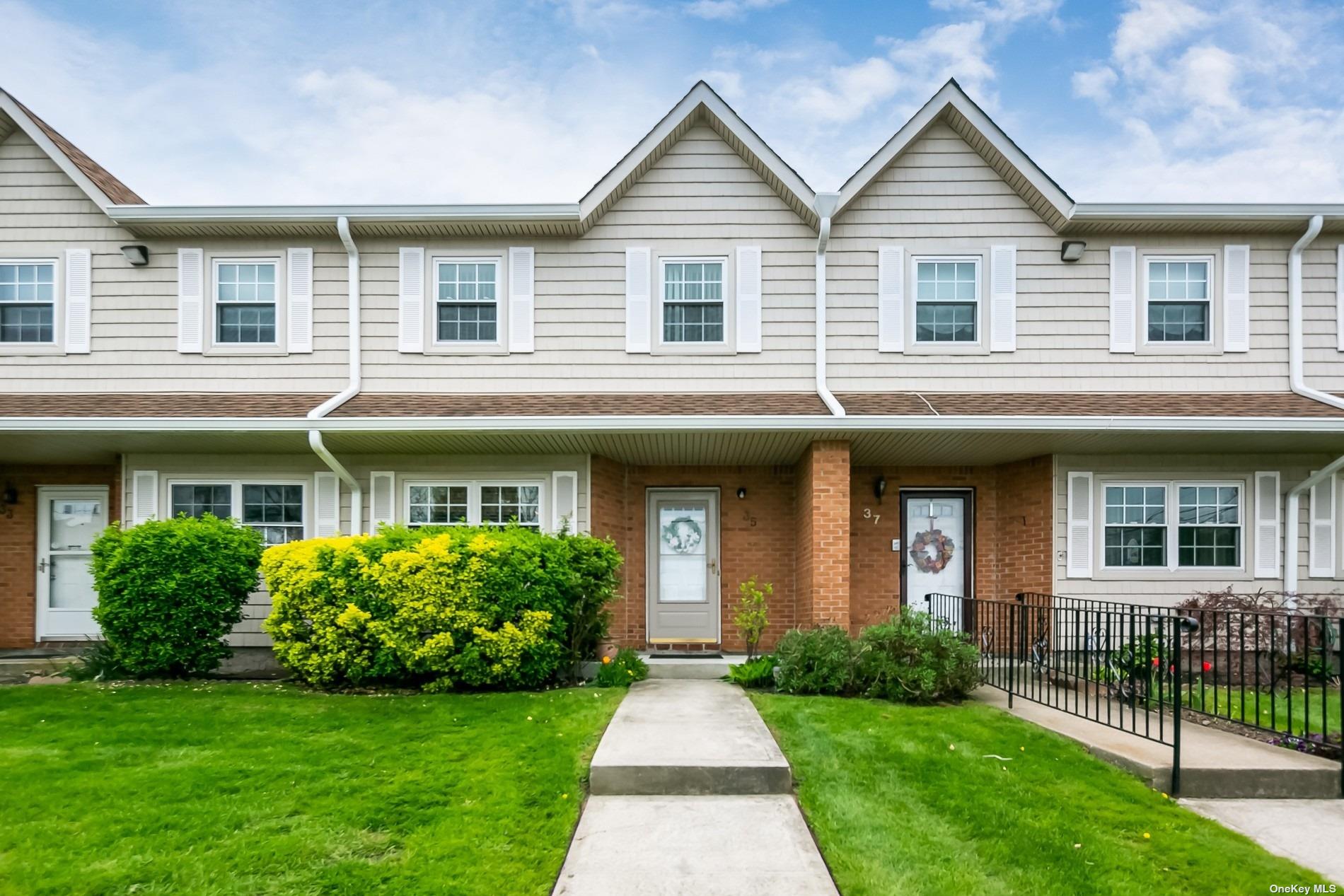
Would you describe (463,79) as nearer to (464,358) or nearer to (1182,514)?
(464,358)

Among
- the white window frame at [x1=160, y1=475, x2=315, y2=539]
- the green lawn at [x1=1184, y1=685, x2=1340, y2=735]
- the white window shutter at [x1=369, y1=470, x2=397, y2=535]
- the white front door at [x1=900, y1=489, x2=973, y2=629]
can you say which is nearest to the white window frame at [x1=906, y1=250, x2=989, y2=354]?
the white front door at [x1=900, y1=489, x2=973, y2=629]

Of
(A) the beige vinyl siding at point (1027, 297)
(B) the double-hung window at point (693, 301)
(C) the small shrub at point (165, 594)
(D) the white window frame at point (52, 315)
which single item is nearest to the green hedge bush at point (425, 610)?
(C) the small shrub at point (165, 594)

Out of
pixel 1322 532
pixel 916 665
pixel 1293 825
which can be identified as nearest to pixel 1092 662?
pixel 916 665

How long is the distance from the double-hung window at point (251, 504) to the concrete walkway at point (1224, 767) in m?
8.73

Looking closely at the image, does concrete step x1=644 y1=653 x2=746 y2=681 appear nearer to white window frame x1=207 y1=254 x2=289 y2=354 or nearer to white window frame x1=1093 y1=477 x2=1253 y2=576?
white window frame x1=1093 y1=477 x2=1253 y2=576

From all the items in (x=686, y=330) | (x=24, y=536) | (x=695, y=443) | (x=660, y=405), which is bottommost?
(x=24, y=536)

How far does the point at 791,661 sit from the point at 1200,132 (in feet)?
54.8

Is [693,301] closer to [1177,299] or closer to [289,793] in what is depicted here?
[1177,299]

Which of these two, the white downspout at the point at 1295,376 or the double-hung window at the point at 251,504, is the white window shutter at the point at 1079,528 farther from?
the double-hung window at the point at 251,504

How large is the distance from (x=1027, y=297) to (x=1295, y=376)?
→ 10.9 ft

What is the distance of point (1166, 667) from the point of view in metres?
7.19

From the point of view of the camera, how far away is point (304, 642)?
765 centimetres

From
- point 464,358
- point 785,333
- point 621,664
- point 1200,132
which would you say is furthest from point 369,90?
point 1200,132

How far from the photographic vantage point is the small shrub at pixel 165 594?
7.90 m
